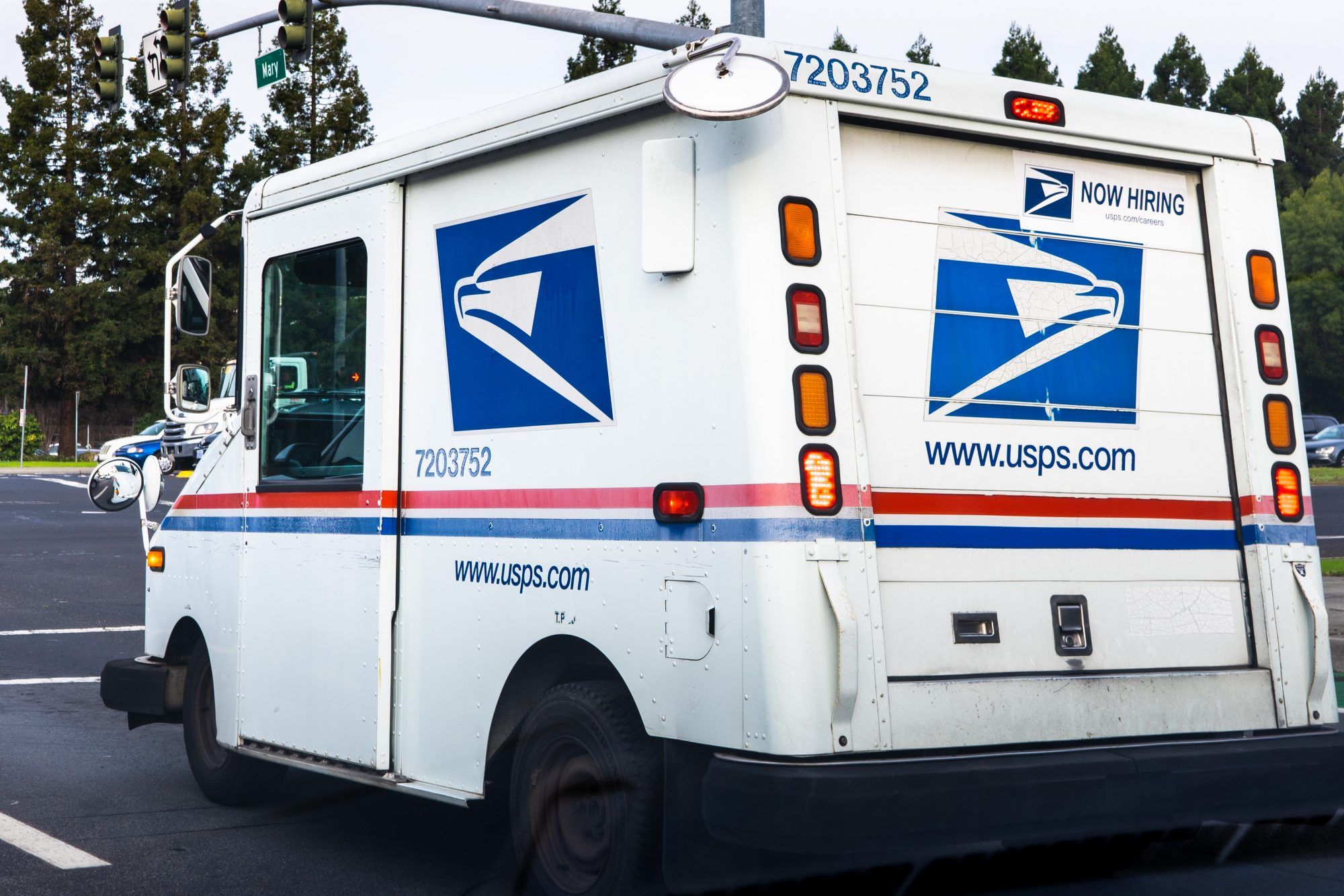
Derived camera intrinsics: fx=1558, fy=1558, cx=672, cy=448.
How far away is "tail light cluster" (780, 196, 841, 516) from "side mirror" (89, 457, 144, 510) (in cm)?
419

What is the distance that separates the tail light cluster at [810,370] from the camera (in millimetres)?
4352

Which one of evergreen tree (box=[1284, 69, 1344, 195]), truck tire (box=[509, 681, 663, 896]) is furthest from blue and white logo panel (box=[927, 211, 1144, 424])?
evergreen tree (box=[1284, 69, 1344, 195])

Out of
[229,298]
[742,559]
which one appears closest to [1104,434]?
[742,559]

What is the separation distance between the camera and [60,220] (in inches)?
2544

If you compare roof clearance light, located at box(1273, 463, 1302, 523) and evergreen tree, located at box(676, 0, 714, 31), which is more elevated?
evergreen tree, located at box(676, 0, 714, 31)

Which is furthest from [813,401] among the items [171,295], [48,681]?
[48,681]

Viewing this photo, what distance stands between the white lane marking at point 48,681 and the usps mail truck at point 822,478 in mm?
5622

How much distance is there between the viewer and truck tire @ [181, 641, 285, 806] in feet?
22.6

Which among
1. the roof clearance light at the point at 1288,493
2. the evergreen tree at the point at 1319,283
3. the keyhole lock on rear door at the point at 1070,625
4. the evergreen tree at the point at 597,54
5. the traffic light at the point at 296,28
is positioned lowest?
the keyhole lock on rear door at the point at 1070,625

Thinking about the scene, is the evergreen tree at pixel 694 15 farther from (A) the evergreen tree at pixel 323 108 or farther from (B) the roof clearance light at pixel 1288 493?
(B) the roof clearance light at pixel 1288 493

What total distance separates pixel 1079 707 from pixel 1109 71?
222 feet

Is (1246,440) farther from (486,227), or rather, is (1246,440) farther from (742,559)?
(486,227)

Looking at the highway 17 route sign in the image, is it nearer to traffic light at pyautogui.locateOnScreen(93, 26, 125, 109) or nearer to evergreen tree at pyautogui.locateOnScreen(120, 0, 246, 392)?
traffic light at pyautogui.locateOnScreen(93, 26, 125, 109)

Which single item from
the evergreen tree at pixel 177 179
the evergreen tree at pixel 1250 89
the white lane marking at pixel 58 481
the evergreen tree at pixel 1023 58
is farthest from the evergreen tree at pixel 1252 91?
the white lane marking at pixel 58 481
